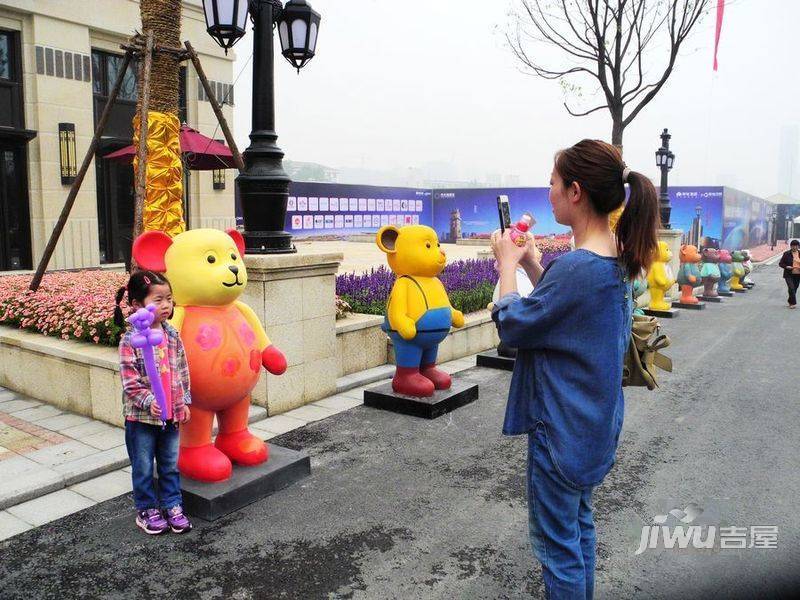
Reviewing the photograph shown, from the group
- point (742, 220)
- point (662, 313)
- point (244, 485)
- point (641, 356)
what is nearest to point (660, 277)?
point (662, 313)

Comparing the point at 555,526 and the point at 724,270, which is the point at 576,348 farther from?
the point at 724,270

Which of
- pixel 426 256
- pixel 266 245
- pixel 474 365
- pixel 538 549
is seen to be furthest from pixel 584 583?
pixel 474 365

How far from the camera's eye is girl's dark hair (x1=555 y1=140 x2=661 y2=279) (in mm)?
2371

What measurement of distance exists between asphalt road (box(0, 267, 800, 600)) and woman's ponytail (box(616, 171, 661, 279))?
1831 mm

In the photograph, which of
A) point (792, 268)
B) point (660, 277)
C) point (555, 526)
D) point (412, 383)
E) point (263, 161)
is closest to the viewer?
point (555, 526)

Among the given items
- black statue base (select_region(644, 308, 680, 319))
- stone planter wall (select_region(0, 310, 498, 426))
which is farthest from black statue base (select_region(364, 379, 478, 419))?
black statue base (select_region(644, 308, 680, 319))

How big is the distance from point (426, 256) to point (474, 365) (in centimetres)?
282

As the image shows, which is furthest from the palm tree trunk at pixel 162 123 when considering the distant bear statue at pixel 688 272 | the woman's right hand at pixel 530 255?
the distant bear statue at pixel 688 272

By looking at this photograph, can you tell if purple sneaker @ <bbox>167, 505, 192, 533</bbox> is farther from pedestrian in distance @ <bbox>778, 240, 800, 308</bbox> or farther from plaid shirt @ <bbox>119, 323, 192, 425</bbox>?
pedestrian in distance @ <bbox>778, 240, 800, 308</bbox>

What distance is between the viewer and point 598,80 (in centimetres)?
1689

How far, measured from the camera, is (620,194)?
2.46 m

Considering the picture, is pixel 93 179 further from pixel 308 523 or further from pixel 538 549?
pixel 538 549

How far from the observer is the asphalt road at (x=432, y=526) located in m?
3.30

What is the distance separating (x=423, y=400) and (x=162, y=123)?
4.66m
